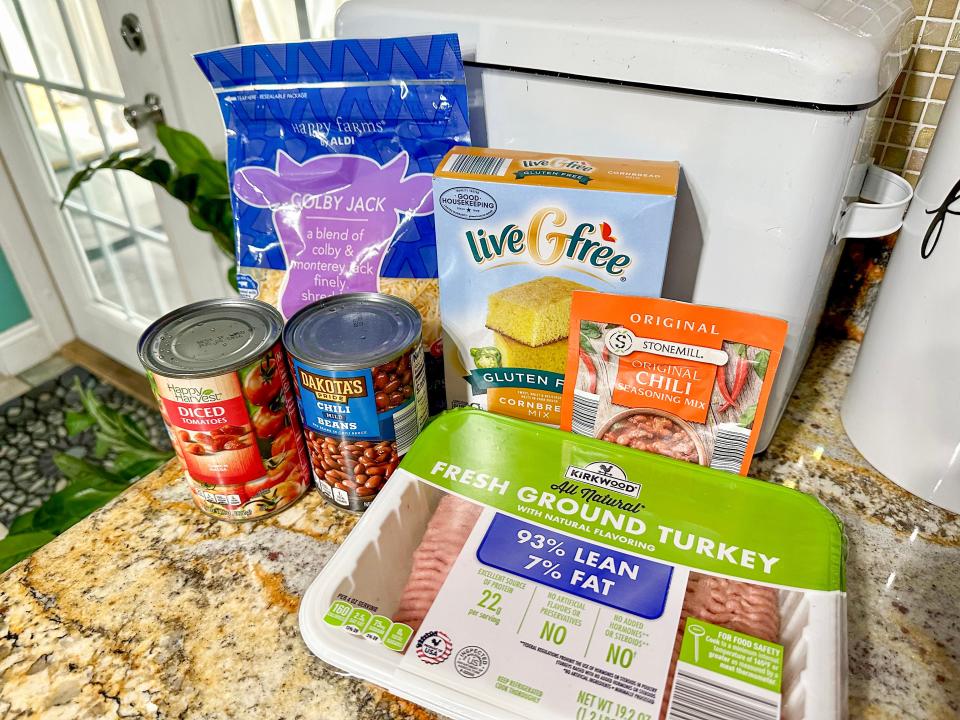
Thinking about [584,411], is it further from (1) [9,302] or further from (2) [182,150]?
(1) [9,302]

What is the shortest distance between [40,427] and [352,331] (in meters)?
1.63

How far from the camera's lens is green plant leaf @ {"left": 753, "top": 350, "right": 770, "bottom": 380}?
0.50 m

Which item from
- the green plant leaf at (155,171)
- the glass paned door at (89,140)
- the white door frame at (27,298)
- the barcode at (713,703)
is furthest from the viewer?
the white door frame at (27,298)

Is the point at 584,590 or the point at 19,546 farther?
the point at 19,546

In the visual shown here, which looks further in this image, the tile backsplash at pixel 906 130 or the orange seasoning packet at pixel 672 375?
the tile backsplash at pixel 906 130

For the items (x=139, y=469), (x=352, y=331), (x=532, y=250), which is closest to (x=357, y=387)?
(x=352, y=331)

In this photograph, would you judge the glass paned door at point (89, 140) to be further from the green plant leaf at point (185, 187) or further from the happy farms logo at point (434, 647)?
the happy farms logo at point (434, 647)

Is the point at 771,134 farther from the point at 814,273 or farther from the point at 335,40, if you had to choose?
the point at 335,40

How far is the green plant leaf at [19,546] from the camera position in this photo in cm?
66

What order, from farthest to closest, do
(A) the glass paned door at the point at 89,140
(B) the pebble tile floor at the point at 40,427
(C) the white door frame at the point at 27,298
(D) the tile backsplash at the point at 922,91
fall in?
1. (C) the white door frame at the point at 27,298
2. (B) the pebble tile floor at the point at 40,427
3. (A) the glass paned door at the point at 89,140
4. (D) the tile backsplash at the point at 922,91

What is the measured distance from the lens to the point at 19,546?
670mm

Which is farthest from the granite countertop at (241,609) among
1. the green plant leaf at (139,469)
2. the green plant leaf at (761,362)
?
the green plant leaf at (139,469)

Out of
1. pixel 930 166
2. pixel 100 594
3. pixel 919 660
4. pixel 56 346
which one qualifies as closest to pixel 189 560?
pixel 100 594

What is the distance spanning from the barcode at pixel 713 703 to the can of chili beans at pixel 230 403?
1.12ft
